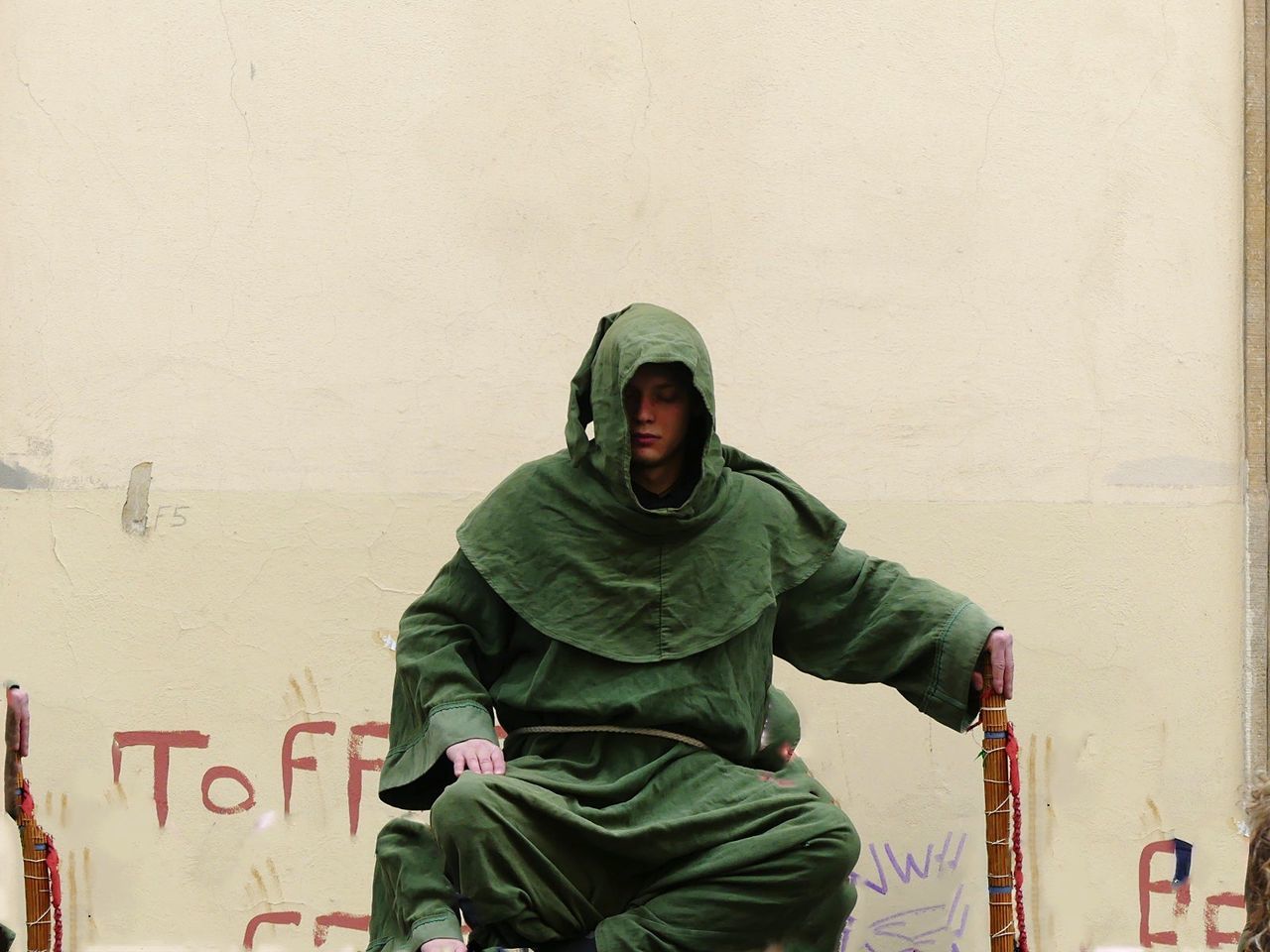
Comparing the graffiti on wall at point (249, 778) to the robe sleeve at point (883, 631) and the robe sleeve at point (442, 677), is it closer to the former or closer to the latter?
the robe sleeve at point (442, 677)

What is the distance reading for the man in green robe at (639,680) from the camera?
4.06m

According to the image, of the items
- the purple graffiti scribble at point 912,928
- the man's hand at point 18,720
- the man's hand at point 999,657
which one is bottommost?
the purple graffiti scribble at point 912,928

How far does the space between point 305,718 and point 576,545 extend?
5.89 feet

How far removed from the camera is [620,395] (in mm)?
4328

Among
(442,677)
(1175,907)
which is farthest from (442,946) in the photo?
(1175,907)

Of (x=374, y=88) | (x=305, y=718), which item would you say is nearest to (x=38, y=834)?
(x=305, y=718)

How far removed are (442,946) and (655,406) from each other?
1189 millimetres

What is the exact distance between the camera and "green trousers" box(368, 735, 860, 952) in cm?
399

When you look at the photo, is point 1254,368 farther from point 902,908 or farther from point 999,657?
point 999,657

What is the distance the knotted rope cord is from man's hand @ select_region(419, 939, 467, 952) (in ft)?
3.87

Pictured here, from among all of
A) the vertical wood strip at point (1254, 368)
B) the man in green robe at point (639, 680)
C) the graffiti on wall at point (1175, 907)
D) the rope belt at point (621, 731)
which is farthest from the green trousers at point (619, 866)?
the vertical wood strip at point (1254, 368)

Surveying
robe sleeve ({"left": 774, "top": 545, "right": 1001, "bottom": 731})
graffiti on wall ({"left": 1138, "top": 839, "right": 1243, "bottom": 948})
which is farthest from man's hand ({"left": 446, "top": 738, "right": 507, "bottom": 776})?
graffiti on wall ({"left": 1138, "top": 839, "right": 1243, "bottom": 948})

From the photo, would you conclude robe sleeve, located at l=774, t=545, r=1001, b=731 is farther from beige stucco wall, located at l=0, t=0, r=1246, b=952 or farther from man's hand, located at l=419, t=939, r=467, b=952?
beige stucco wall, located at l=0, t=0, r=1246, b=952

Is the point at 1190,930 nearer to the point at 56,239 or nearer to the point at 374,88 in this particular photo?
the point at 374,88
